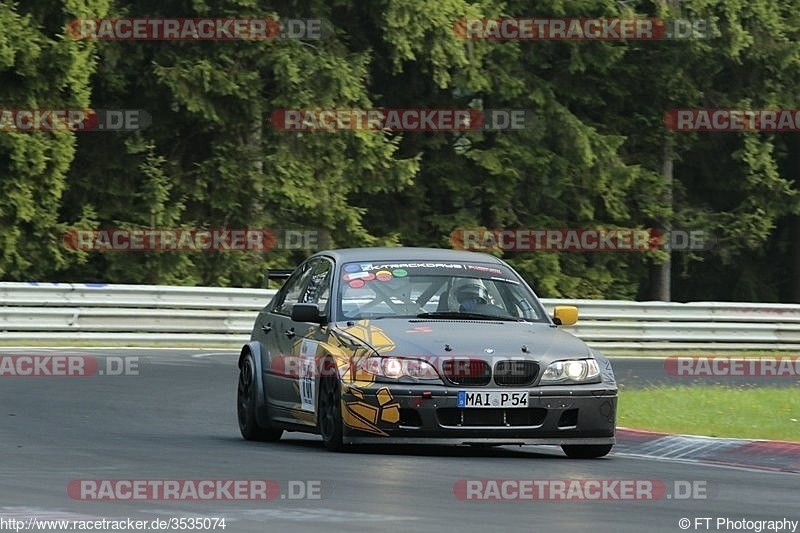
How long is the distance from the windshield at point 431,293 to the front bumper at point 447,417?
95cm

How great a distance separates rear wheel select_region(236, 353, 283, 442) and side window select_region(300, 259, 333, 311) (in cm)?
70

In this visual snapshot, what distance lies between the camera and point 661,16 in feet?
109

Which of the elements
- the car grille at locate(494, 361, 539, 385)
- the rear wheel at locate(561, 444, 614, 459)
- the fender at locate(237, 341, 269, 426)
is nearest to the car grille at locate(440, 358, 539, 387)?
the car grille at locate(494, 361, 539, 385)

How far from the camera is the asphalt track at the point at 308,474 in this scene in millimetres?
8484

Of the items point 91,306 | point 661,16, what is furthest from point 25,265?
point 661,16

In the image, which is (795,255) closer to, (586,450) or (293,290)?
(293,290)

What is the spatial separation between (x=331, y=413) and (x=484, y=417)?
1.01m

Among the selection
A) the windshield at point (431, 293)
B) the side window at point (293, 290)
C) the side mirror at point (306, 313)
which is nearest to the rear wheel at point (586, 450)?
the windshield at point (431, 293)

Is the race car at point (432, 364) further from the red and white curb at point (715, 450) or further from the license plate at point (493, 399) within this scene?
the red and white curb at point (715, 450)

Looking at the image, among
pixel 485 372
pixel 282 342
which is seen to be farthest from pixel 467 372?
pixel 282 342

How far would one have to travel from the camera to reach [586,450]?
12172 mm

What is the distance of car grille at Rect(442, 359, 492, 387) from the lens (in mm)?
11617

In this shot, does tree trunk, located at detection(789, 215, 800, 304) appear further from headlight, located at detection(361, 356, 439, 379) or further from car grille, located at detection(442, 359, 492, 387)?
headlight, located at detection(361, 356, 439, 379)

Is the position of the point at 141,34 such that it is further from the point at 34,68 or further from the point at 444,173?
the point at 444,173
